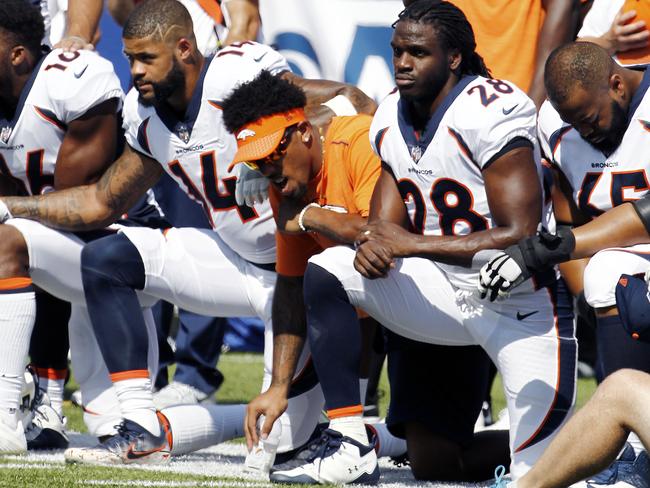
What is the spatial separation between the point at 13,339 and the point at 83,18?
1.76 m

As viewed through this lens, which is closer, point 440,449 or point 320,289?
point 320,289

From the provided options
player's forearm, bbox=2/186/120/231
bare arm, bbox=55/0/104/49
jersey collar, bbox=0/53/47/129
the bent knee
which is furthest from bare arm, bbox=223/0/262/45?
the bent knee

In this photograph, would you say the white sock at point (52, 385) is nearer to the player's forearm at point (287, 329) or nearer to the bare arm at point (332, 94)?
the player's forearm at point (287, 329)

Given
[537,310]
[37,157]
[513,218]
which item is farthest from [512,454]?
[37,157]

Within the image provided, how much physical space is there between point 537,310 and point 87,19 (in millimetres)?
2747

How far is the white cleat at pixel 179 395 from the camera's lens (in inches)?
235

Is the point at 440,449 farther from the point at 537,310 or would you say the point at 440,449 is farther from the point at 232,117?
the point at 232,117

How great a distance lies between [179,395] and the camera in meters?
6.03

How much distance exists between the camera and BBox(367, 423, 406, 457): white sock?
4652 mm

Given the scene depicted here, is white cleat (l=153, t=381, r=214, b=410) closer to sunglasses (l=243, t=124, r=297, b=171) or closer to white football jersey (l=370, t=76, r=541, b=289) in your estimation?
sunglasses (l=243, t=124, r=297, b=171)

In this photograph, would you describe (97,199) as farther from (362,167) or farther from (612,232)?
(612,232)

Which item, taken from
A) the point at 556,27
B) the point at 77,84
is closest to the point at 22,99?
the point at 77,84

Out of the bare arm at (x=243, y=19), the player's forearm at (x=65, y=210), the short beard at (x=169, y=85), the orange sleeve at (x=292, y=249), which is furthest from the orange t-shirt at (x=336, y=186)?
the bare arm at (x=243, y=19)

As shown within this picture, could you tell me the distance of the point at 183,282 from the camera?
475 centimetres
